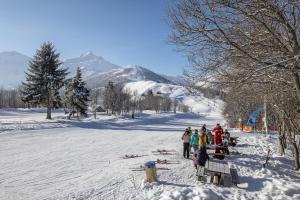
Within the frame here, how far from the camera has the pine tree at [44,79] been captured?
4247 centimetres

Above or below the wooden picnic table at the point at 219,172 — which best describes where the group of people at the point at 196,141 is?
above

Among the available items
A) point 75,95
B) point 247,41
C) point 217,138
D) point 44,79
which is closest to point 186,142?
point 217,138

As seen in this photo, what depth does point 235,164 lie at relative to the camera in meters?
14.1

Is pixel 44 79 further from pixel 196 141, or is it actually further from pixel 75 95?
pixel 196 141

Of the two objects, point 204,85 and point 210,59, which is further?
point 204,85

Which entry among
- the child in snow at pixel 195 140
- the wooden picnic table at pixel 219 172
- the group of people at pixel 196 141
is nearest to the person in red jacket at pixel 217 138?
the group of people at pixel 196 141

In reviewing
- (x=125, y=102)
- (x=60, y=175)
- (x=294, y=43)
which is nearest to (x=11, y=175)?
(x=60, y=175)

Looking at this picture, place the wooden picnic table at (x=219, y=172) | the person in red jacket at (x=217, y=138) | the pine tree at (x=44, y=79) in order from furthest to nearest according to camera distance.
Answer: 1. the pine tree at (x=44, y=79)
2. the person in red jacket at (x=217, y=138)
3. the wooden picnic table at (x=219, y=172)

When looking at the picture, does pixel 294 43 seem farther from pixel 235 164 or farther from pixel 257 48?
pixel 235 164

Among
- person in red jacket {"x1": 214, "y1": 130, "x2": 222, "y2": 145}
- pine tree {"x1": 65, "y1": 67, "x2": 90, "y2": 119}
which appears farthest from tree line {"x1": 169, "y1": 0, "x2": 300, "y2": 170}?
pine tree {"x1": 65, "y1": 67, "x2": 90, "y2": 119}

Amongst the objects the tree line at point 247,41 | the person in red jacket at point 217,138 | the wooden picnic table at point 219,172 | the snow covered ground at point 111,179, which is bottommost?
the snow covered ground at point 111,179

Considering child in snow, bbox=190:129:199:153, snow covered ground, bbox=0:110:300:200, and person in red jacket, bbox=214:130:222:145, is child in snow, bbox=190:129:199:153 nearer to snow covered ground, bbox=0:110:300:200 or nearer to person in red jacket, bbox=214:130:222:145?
snow covered ground, bbox=0:110:300:200

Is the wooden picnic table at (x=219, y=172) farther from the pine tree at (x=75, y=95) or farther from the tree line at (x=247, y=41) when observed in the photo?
the pine tree at (x=75, y=95)

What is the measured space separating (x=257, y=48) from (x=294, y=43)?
87 centimetres
